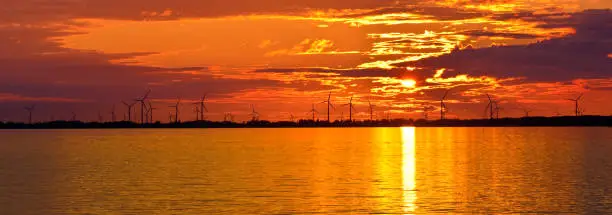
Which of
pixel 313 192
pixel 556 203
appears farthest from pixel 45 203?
pixel 556 203

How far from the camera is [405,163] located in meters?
104

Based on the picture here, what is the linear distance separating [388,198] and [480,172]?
30.1 metres

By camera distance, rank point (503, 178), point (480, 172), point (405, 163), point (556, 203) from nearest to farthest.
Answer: point (556, 203) < point (503, 178) < point (480, 172) < point (405, 163)

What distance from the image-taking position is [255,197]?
6025 cm

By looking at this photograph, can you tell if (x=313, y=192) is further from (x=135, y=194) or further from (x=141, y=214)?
(x=141, y=214)

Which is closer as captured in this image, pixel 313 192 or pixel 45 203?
pixel 45 203

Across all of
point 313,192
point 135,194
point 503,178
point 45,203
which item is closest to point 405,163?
point 503,178

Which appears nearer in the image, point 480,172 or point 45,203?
point 45,203

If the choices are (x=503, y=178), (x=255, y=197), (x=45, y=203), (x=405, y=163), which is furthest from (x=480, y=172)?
(x=45, y=203)

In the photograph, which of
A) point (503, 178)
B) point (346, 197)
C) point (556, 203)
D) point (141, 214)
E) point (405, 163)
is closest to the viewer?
point (141, 214)

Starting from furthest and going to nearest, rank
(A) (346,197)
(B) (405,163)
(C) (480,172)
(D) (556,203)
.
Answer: (B) (405,163)
(C) (480,172)
(A) (346,197)
(D) (556,203)

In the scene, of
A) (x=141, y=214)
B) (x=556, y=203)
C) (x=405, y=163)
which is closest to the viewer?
(x=141, y=214)

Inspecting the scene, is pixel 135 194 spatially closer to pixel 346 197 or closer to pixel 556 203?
pixel 346 197

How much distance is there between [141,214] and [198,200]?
25.1ft
